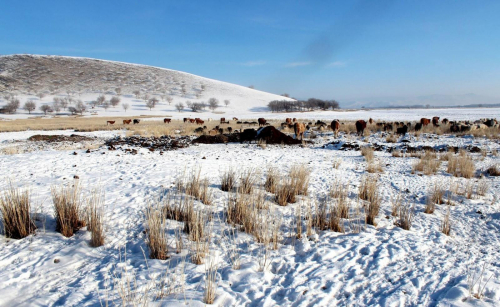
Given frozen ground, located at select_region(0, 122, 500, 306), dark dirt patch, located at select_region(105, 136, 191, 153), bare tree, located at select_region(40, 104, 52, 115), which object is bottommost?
frozen ground, located at select_region(0, 122, 500, 306)

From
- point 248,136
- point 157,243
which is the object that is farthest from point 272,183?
point 248,136

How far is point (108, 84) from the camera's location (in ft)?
334

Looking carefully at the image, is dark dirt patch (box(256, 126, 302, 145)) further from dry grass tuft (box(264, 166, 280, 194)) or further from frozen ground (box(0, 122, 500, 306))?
frozen ground (box(0, 122, 500, 306))

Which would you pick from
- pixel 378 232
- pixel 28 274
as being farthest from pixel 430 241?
pixel 28 274

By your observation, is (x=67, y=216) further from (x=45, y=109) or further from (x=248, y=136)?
(x=45, y=109)

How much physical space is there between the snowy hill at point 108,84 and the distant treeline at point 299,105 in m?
5.20

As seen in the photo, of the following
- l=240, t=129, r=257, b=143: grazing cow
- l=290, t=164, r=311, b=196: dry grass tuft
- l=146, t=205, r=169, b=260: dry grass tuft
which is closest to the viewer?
l=146, t=205, r=169, b=260: dry grass tuft

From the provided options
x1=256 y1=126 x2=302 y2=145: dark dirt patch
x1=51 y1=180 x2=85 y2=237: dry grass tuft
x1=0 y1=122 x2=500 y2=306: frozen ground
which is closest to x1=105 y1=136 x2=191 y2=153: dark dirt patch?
x1=256 y1=126 x2=302 y2=145: dark dirt patch

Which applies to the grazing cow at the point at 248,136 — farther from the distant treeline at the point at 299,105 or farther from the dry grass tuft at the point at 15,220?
the distant treeline at the point at 299,105

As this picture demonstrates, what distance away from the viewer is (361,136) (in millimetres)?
18547

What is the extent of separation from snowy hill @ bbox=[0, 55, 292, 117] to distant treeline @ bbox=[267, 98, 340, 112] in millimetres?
5197

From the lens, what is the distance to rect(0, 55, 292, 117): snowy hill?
87438mm

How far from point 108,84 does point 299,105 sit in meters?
71.5

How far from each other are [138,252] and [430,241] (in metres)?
3.97
